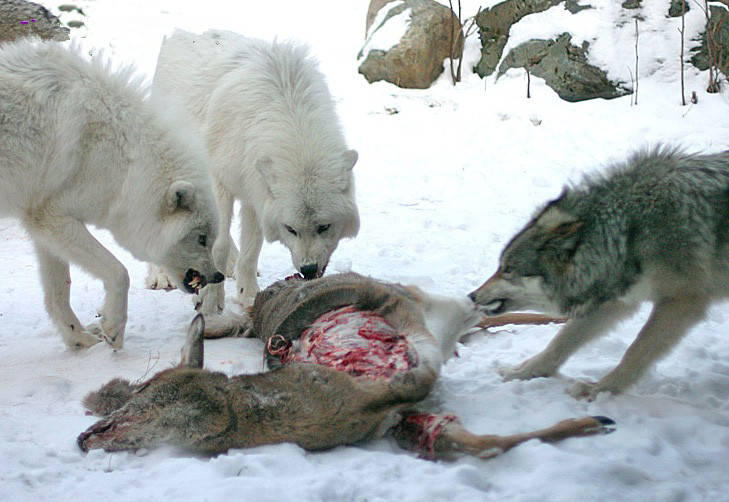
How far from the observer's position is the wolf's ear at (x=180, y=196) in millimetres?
4711

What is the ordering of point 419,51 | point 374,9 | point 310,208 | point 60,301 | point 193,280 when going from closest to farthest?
1. point 60,301
2. point 193,280
3. point 310,208
4. point 419,51
5. point 374,9

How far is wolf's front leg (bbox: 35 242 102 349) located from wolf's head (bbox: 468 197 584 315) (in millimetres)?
2824

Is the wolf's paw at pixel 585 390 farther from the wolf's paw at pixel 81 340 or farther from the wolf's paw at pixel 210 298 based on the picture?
the wolf's paw at pixel 81 340

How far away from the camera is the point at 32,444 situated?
297 centimetres

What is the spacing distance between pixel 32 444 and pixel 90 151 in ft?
7.36

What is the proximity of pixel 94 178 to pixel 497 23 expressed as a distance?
976cm

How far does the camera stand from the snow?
257 cm

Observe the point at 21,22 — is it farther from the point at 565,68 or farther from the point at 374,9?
the point at 565,68

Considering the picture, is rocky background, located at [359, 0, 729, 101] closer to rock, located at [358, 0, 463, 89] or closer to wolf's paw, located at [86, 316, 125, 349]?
rock, located at [358, 0, 463, 89]

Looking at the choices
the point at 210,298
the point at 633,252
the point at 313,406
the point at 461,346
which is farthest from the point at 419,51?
the point at 313,406

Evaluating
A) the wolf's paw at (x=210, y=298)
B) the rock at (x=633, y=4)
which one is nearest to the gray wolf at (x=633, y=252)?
the wolf's paw at (x=210, y=298)

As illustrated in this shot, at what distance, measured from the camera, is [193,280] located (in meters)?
5.05

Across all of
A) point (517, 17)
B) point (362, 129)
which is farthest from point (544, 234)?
point (517, 17)

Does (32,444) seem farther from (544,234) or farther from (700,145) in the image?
(700,145)
